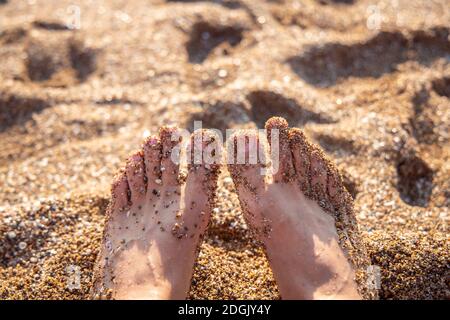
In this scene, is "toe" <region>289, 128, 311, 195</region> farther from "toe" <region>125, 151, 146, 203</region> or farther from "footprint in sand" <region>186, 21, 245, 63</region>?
"footprint in sand" <region>186, 21, 245, 63</region>

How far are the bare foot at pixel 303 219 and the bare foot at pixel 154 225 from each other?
0.18 m

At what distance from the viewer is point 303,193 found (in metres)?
1.96

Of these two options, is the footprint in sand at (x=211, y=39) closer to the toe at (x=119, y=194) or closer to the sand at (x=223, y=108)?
the sand at (x=223, y=108)

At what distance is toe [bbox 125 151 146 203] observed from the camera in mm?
2025

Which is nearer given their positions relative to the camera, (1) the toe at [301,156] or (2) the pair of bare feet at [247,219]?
(2) the pair of bare feet at [247,219]

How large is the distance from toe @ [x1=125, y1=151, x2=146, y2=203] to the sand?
8.3 inches

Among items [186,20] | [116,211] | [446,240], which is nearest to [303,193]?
[446,240]

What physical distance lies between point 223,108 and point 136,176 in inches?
27.5

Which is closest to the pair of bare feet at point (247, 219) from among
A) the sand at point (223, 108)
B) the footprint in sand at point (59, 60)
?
the sand at point (223, 108)

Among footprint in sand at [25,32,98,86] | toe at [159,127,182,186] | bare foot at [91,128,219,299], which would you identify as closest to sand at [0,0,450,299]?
footprint in sand at [25,32,98,86]

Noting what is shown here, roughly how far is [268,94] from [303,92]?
20 cm

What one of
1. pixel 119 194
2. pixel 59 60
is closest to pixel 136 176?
pixel 119 194

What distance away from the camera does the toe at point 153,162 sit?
2002mm

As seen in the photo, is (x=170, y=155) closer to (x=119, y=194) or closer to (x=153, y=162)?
(x=153, y=162)
